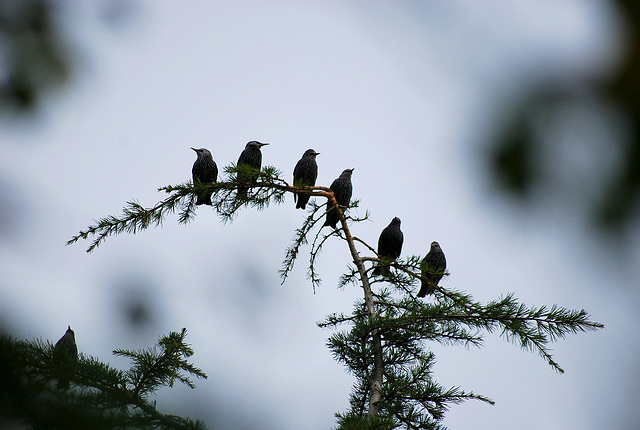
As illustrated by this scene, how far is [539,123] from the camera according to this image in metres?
0.81

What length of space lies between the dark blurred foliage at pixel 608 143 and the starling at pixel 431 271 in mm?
2348

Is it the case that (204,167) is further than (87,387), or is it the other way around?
(204,167)

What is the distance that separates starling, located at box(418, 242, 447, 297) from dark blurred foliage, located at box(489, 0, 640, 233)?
2.35 meters

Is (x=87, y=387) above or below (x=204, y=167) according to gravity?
below

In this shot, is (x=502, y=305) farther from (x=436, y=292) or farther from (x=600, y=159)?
(x=600, y=159)

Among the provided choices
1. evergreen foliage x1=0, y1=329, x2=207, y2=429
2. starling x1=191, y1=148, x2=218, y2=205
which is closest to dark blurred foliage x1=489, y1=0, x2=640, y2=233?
evergreen foliage x1=0, y1=329, x2=207, y2=429

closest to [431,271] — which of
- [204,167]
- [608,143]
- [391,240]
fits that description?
[391,240]

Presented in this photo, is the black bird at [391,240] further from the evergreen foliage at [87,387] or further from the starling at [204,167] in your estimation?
the evergreen foliage at [87,387]

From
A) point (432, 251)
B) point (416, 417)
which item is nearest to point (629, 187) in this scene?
point (416, 417)

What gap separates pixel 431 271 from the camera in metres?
3.37

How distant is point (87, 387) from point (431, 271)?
6.94 ft

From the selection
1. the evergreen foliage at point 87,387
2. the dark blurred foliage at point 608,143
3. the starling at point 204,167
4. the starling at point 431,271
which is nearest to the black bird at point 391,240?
the starling at point 431,271

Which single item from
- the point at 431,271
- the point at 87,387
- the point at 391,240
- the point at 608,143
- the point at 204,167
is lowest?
the point at 87,387

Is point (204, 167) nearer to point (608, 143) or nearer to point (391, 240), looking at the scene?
point (391, 240)
